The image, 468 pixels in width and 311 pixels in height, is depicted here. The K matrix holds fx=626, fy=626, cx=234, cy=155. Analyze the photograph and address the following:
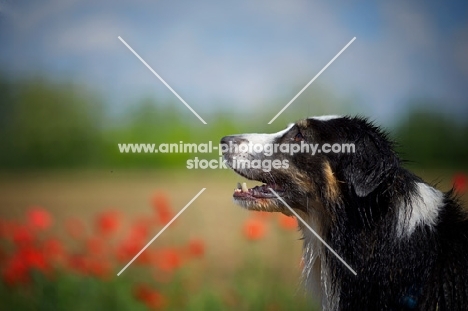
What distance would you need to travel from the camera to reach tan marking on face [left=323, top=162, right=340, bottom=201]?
2.90 m

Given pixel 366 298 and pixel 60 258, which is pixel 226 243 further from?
pixel 366 298

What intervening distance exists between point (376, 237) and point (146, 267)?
64.7 inches

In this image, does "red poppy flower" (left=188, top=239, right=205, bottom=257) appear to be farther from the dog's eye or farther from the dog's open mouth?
the dog's eye

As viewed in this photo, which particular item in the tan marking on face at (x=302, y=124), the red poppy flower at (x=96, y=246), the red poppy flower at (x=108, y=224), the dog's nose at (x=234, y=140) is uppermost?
the tan marking on face at (x=302, y=124)

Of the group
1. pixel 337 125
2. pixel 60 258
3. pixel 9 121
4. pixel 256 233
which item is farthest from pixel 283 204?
pixel 9 121

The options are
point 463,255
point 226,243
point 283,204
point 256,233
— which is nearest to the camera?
point 463,255

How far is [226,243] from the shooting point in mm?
4145

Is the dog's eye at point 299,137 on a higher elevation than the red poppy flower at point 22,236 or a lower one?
higher

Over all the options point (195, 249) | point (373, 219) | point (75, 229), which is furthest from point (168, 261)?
point (373, 219)

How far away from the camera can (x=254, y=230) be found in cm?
380

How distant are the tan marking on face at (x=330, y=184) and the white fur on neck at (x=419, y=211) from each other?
30cm

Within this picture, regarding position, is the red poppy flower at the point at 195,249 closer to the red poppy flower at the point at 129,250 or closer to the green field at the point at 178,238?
the green field at the point at 178,238

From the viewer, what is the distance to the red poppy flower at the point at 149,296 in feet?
12.2

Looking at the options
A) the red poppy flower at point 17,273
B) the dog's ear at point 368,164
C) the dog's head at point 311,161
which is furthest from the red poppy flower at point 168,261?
Result: the dog's ear at point 368,164
